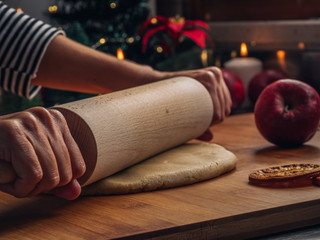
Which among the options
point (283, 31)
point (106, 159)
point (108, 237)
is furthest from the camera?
point (283, 31)

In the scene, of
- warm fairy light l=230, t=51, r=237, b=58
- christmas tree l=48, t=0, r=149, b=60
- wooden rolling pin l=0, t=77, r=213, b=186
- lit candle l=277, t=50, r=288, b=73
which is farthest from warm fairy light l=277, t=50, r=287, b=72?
wooden rolling pin l=0, t=77, r=213, b=186

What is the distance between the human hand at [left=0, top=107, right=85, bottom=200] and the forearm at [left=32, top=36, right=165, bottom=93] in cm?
46

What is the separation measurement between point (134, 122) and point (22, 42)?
1.39ft

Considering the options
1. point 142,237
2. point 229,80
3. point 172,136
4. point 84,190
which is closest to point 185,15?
point 229,80

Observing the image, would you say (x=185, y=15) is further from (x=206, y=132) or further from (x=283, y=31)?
(x=206, y=132)

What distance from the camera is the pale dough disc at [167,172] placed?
2.87 ft

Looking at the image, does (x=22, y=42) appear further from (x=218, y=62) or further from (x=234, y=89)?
(x=218, y=62)

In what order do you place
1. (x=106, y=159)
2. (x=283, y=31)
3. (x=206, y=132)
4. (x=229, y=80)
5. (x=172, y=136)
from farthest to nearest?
1. (x=283, y=31)
2. (x=229, y=80)
3. (x=206, y=132)
4. (x=172, y=136)
5. (x=106, y=159)

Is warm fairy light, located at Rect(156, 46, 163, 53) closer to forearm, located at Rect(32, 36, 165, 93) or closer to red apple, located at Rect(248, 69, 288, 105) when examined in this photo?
red apple, located at Rect(248, 69, 288, 105)

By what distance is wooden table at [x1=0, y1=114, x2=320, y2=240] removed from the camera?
0.72 meters

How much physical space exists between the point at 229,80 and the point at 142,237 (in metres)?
1.02

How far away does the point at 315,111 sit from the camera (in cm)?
110

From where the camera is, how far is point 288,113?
43.3 inches

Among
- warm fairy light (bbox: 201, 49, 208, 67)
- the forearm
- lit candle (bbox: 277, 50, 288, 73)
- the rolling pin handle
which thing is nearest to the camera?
the rolling pin handle
